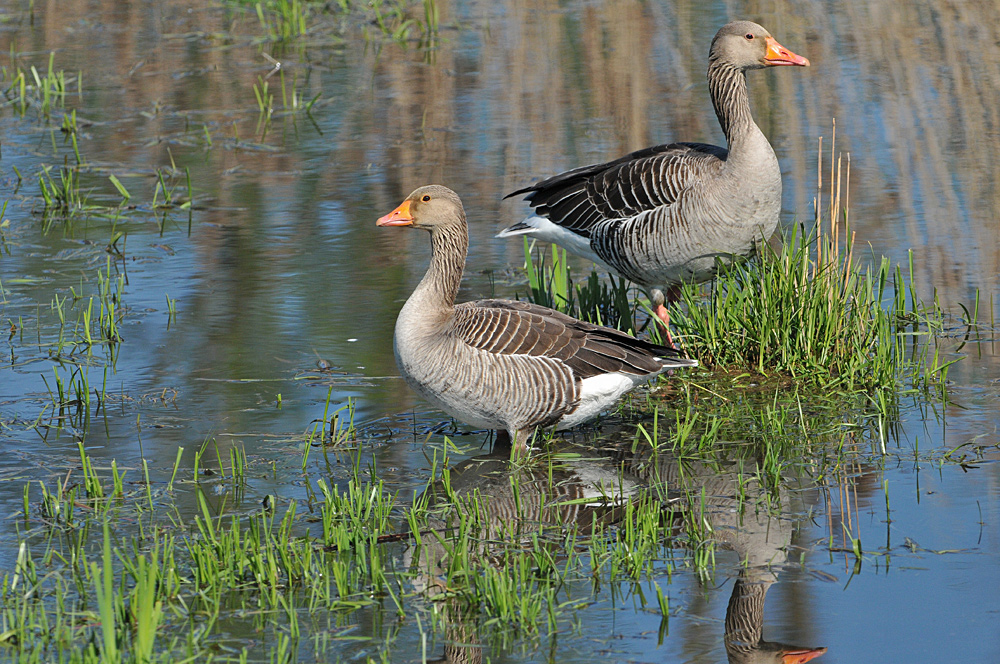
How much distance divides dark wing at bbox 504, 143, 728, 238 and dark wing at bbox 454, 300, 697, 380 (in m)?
1.49

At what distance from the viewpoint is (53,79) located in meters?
15.4

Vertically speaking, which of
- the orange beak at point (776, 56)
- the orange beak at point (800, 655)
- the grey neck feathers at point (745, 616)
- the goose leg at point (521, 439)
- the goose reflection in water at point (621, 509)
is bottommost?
the orange beak at point (800, 655)

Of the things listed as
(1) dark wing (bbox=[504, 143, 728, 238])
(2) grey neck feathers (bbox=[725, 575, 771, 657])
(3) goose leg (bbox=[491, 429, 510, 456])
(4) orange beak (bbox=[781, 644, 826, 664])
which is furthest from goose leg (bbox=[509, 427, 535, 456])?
(4) orange beak (bbox=[781, 644, 826, 664])

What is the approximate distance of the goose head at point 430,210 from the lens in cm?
729

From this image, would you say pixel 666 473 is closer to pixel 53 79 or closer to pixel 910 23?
pixel 53 79

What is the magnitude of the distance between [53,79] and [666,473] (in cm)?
1131

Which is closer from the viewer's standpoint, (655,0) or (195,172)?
(195,172)

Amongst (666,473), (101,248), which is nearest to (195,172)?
(101,248)

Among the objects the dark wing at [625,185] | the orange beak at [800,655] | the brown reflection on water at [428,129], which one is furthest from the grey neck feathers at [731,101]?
the orange beak at [800,655]

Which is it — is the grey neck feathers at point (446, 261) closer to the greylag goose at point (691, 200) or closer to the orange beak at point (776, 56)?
the greylag goose at point (691, 200)

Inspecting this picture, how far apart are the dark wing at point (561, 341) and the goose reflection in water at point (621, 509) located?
1.67ft

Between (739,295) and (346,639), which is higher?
(739,295)

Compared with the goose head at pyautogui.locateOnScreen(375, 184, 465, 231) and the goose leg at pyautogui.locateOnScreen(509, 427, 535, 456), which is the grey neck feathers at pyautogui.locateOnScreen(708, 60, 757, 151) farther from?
the goose leg at pyautogui.locateOnScreen(509, 427, 535, 456)

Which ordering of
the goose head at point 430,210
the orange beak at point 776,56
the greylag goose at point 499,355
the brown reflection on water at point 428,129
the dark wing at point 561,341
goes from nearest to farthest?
the greylag goose at point 499,355 → the dark wing at point 561,341 → the goose head at point 430,210 → the orange beak at point 776,56 → the brown reflection on water at point 428,129
